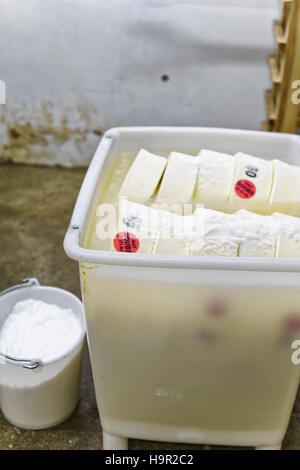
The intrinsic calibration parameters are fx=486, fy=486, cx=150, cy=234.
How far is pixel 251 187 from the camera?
4.31 feet

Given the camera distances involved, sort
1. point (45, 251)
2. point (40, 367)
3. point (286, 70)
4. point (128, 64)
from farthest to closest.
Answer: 1. point (128, 64)
2. point (45, 251)
3. point (286, 70)
4. point (40, 367)

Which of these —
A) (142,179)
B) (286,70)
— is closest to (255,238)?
(142,179)

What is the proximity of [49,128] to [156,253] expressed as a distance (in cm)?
172

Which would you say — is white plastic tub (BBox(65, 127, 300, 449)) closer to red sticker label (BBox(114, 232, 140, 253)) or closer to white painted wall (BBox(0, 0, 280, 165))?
red sticker label (BBox(114, 232, 140, 253))

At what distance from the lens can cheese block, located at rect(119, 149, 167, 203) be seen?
4.35 ft

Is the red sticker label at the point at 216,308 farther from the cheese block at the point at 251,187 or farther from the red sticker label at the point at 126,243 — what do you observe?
the cheese block at the point at 251,187

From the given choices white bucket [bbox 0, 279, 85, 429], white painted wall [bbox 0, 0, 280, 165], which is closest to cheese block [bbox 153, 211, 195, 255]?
white bucket [bbox 0, 279, 85, 429]

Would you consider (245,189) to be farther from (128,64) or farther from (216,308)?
(128,64)

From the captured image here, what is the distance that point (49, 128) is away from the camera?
2586 mm

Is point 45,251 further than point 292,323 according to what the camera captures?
Yes

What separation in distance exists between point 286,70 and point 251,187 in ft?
2.11

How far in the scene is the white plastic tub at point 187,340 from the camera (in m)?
1.00

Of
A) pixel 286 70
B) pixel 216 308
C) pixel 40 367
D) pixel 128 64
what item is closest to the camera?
pixel 216 308
